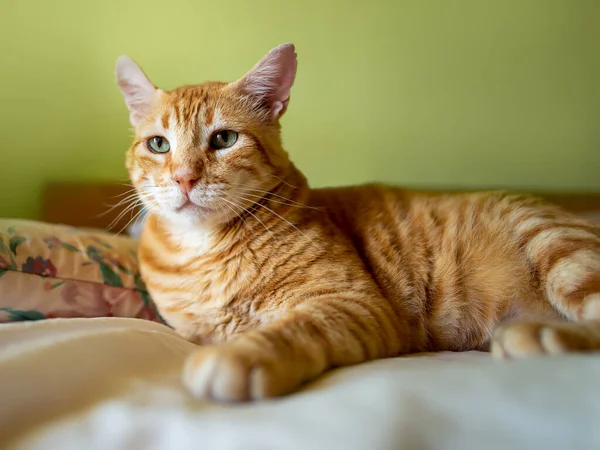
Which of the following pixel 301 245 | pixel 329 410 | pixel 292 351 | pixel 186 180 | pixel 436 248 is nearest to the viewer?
pixel 329 410

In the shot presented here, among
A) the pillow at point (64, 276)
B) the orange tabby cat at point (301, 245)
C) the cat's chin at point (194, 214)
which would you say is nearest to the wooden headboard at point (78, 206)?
the pillow at point (64, 276)

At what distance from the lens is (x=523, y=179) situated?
2219 millimetres

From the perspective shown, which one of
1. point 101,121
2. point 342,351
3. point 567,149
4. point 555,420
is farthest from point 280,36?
point 555,420

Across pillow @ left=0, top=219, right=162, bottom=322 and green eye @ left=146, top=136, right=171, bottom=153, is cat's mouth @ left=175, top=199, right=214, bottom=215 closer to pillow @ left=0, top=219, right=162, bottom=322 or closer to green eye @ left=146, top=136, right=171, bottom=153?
green eye @ left=146, top=136, right=171, bottom=153

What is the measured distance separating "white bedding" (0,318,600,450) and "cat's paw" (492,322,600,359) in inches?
3.0

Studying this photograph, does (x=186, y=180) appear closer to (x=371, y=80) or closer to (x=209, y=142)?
(x=209, y=142)

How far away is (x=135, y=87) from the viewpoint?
143 cm

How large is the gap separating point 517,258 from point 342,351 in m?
0.68

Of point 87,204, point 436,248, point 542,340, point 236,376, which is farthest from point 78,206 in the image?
point 542,340

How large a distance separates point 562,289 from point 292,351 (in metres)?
0.75

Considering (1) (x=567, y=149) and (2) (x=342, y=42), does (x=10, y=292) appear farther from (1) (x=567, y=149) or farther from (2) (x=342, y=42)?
(1) (x=567, y=149)

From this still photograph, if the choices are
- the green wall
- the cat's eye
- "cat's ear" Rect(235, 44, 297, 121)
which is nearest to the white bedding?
the cat's eye

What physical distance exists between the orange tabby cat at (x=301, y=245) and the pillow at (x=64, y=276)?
0.11m

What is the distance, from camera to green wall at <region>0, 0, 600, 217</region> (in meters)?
2.11
